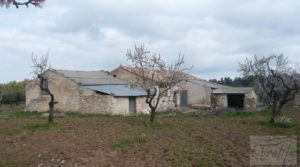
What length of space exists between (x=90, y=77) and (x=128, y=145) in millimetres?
23252

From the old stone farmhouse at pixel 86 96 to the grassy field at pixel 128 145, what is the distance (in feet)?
38.2

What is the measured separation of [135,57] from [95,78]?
509 inches

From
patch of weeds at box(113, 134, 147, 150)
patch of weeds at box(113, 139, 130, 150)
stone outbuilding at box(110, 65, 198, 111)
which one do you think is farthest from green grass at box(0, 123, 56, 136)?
stone outbuilding at box(110, 65, 198, 111)

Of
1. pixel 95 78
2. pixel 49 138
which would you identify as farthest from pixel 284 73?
pixel 49 138

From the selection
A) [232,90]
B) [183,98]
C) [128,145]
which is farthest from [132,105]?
[128,145]

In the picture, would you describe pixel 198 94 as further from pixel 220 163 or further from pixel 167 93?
pixel 220 163

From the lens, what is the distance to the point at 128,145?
1328 centimetres

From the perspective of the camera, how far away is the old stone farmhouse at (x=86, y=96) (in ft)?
99.6

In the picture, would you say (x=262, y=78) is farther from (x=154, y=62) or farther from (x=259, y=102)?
(x=259, y=102)

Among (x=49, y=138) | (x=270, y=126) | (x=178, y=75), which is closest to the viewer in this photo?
(x=49, y=138)

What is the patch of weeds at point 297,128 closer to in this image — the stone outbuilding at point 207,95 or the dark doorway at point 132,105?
the dark doorway at point 132,105

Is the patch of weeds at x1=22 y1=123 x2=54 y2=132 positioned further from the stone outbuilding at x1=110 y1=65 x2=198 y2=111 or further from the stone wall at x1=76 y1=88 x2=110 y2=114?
the stone outbuilding at x1=110 y1=65 x2=198 y2=111

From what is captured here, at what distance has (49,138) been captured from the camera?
14.8m

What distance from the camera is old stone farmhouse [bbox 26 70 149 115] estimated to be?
30350 millimetres
